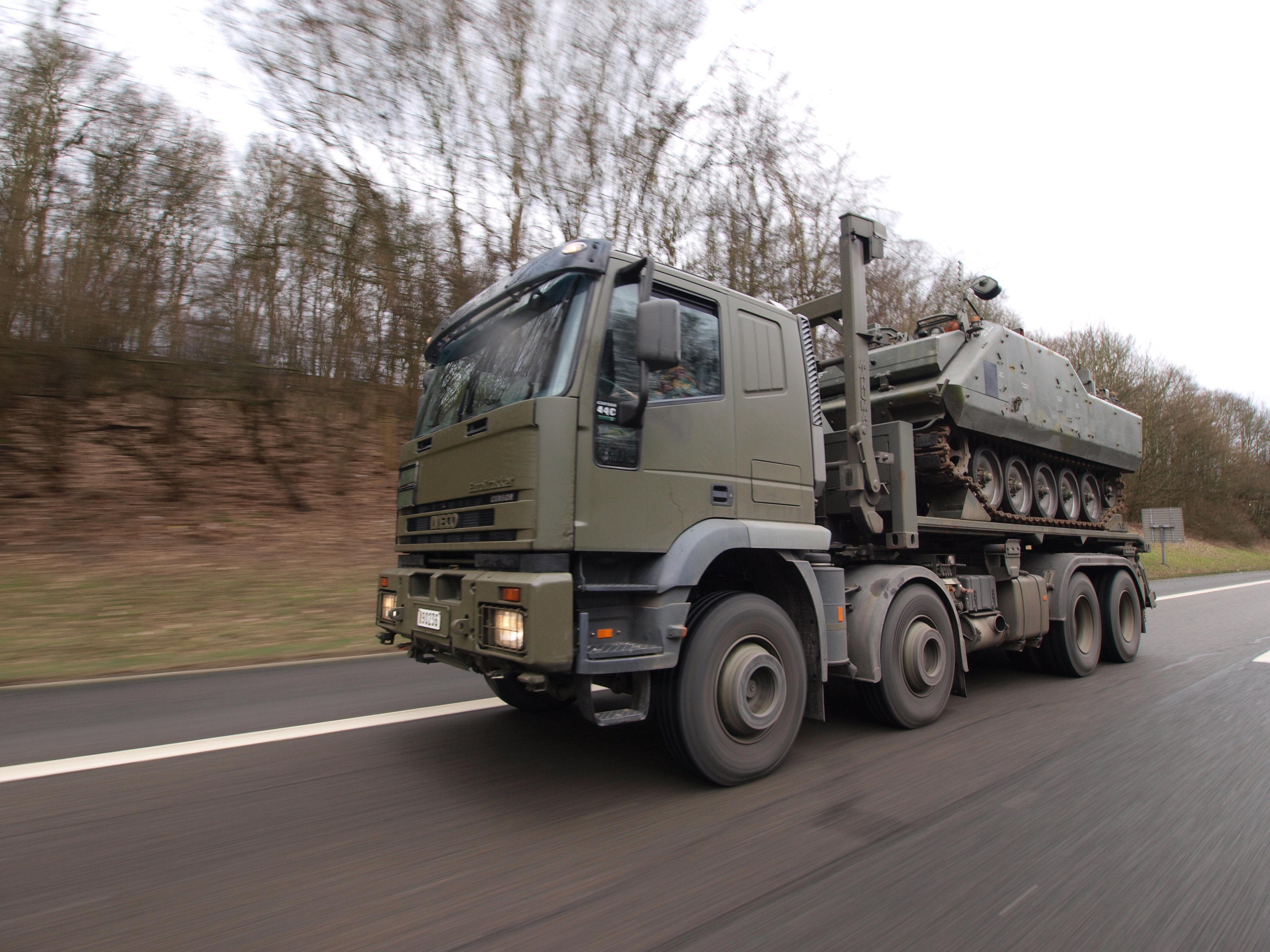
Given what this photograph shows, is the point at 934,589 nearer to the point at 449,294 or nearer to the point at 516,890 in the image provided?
the point at 516,890

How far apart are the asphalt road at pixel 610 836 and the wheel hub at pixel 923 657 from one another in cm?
30

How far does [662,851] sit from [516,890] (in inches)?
24.6

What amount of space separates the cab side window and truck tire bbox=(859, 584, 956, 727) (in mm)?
2080

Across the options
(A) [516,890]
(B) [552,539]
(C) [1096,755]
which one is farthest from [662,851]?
(C) [1096,755]

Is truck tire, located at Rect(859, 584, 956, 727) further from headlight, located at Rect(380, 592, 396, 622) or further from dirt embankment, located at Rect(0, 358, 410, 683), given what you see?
dirt embankment, located at Rect(0, 358, 410, 683)

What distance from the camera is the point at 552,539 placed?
3.29 meters

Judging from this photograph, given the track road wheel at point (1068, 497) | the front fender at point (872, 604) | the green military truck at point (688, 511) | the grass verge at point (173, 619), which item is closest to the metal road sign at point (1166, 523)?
the track road wheel at point (1068, 497)

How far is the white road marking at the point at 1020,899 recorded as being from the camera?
256 cm

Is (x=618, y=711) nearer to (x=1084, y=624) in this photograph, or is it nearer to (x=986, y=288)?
(x=986, y=288)

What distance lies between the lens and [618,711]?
3.50 metres

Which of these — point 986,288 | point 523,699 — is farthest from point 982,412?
point 523,699

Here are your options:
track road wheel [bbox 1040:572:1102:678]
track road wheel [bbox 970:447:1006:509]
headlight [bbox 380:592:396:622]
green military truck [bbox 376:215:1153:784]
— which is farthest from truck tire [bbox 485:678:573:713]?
track road wheel [bbox 1040:572:1102:678]

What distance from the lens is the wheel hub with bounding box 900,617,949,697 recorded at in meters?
4.95

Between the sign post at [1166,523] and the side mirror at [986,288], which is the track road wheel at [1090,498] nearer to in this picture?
the side mirror at [986,288]
